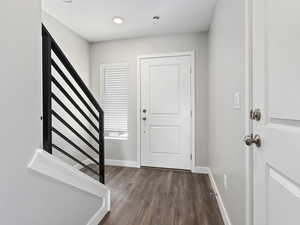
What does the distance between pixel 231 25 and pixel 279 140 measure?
3.70 feet

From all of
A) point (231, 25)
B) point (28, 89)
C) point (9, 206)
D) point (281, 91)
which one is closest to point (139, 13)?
point (231, 25)

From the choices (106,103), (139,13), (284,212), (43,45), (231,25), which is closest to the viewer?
(284,212)

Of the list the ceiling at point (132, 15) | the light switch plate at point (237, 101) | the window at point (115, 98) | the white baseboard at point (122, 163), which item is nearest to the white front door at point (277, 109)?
the light switch plate at point (237, 101)

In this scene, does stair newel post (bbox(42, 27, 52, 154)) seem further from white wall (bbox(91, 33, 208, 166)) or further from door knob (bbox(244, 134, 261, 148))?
white wall (bbox(91, 33, 208, 166))

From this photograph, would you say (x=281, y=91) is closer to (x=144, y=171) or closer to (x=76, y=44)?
(x=144, y=171)

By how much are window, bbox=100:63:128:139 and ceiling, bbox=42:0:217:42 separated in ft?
2.18

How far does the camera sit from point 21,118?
0.83 metres

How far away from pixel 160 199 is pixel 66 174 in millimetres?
1383

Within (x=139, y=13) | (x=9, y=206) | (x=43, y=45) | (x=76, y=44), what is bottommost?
(x=9, y=206)

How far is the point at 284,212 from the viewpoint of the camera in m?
0.65

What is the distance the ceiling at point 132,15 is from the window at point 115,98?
2.18 feet

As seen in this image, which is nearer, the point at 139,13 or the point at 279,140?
the point at 279,140

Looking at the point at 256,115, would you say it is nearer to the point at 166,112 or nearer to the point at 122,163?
the point at 166,112

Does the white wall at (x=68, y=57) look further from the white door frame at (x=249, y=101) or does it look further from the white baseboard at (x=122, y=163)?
the white door frame at (x=249, y=101)
